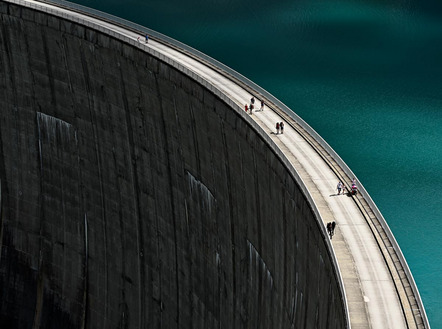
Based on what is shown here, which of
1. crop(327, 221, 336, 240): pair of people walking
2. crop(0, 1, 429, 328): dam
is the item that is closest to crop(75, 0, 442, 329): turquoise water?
crop(0, 1, 429, 328): dam

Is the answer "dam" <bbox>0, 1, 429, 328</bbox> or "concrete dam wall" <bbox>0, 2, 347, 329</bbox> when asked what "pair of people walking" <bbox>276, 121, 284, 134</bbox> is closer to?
"dam" <bbox>0, 1, 429, 328</bbox>

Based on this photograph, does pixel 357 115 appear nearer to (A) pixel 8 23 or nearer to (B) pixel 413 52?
(B) pixel 413 52

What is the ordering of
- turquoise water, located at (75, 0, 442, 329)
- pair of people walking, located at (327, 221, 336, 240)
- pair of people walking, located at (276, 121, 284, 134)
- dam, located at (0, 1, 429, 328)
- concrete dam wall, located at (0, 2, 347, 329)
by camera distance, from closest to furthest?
pair of people walking, located at (327, 221, 336, 240) < dam, located at (0, 1, 429, 328) < concrete dam wall, located at (0, 2, 347, 329) < pair of people walking, located at (276, 121, 284, 134) < turquoise water, located at (75, 0, 442, 329)

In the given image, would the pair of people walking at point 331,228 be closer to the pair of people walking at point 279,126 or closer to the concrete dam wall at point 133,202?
the concrete dam wall at point 133,202

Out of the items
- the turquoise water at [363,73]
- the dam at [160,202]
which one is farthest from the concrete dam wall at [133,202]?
the turquoise water at [363,73]

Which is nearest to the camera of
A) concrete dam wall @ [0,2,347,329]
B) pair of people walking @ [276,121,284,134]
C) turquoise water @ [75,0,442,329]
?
concrete dam wall @ [0,2,347,329]
